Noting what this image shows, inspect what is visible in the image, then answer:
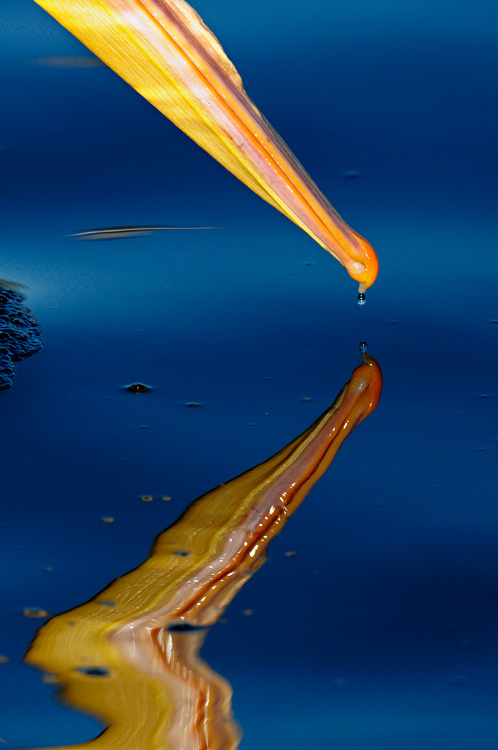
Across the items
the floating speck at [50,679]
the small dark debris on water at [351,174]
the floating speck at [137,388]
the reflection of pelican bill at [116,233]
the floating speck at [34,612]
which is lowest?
the floating speck at [50,679]

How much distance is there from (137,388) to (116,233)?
2.27 feet

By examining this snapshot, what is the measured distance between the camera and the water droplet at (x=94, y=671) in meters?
1.70

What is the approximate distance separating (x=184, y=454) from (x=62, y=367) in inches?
15.8

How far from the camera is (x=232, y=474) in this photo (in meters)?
2.15

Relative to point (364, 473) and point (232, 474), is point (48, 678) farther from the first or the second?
point (364, 473)

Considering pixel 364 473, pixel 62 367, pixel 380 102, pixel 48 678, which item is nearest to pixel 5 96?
pixel 380 102

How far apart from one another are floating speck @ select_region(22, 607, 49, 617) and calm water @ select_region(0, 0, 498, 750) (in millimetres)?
14

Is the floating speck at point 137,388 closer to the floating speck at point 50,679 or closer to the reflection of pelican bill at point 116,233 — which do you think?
the reflection of pelican bill at point 116,233

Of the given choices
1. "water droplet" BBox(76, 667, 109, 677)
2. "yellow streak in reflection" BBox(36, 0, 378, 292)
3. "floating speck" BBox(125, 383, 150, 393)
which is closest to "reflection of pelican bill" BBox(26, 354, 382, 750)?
"water droplet" BBox(76, 667, 109, 677)

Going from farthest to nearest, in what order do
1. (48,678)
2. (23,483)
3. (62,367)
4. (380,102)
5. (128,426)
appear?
(380,102), (62,367), (128,426), (23,483), (48,678)

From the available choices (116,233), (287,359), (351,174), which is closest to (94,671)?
(287,359)

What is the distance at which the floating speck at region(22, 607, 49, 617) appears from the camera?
1.80m

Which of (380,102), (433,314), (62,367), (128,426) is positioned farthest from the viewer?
(380,102)

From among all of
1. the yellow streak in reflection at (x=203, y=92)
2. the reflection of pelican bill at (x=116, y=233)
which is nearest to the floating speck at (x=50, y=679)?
the yellow streak in reflection at (x=203, y=92)
